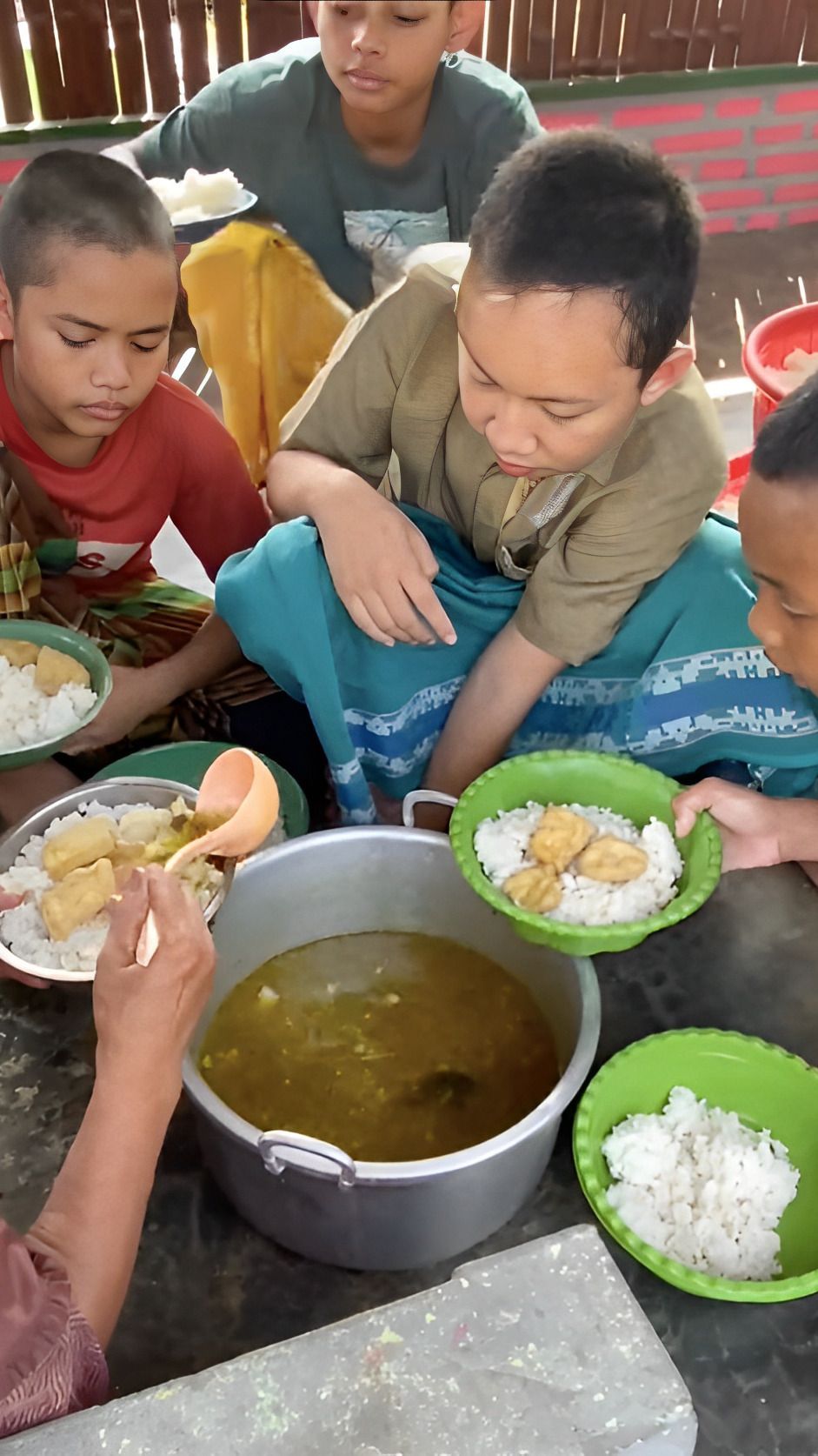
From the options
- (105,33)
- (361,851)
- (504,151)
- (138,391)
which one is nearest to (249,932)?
(361,851)

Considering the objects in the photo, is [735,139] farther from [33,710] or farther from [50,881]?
[50,881]

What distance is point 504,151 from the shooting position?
2.22 m

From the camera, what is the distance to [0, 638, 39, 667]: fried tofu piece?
5.14 ft

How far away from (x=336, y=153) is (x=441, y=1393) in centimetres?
222

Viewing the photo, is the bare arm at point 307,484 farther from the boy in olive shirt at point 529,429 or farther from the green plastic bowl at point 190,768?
the green plastic bowl at point 190,768

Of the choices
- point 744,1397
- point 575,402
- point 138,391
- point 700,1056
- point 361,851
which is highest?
point 575,402

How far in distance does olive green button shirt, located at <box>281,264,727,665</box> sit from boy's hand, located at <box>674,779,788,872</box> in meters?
0.27

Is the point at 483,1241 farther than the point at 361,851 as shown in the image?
No

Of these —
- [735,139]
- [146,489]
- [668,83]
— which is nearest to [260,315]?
[146,489]

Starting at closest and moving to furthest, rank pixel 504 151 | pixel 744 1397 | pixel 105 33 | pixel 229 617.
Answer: pixel 744 1397
pixel 229 617
pixel 504 151
pixel 105 33

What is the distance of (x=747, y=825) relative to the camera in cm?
139

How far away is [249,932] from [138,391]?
827 mm

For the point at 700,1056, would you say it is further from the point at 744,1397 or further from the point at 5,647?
the point at 5,647

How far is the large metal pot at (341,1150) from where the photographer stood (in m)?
0.95
